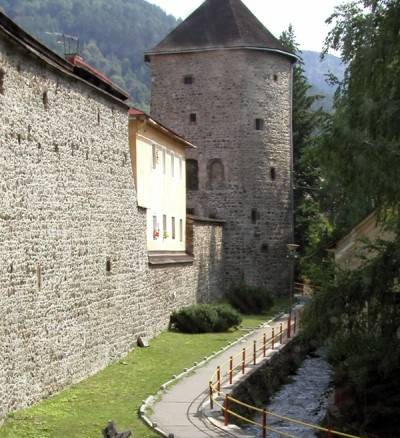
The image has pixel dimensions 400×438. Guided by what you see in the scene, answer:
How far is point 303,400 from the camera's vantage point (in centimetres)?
2134

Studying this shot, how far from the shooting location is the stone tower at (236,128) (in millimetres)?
39531

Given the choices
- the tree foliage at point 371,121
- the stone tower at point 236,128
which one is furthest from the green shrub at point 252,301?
the tree foliage at point 371,121

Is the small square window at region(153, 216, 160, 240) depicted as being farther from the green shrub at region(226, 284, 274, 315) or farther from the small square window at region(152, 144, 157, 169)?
the green shrub at region(226, 284, 274, 315)

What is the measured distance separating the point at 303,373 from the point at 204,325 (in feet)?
13.8

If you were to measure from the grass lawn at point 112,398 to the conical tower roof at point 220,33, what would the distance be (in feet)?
64.6

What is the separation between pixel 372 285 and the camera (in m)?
13.4

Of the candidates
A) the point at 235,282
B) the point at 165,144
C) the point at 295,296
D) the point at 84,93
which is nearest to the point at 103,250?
Answer: the point at 84,93

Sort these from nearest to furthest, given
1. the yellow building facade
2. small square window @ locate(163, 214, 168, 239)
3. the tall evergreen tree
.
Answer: the yellow building facade < small square window @ locate(163, 214, 168, 239) < the tall evergreen tree

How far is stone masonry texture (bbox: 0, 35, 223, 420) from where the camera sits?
14875 mm

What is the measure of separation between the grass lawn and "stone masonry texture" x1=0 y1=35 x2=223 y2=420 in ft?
1.15

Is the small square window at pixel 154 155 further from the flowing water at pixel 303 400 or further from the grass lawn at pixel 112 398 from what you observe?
the flowing water at pixel 303 400

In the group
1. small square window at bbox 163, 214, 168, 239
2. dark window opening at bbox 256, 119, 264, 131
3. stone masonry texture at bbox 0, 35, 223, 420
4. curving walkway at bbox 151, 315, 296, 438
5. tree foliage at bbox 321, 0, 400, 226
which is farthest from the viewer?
dark window opening at bbox 256, 119, 264, 131

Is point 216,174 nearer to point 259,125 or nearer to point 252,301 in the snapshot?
point 259,125

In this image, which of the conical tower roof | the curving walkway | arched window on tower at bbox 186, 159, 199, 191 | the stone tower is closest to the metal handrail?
the curving walkway
